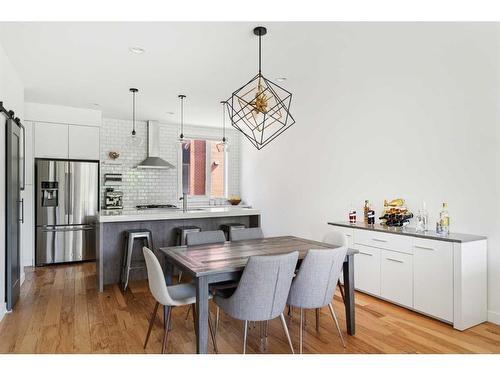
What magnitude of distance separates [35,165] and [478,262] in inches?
243

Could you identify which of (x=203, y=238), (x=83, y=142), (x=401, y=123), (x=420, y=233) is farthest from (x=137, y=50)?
(x=420, y=233)

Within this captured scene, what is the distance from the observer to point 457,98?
3311 millimetres

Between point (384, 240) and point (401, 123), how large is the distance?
1372mm

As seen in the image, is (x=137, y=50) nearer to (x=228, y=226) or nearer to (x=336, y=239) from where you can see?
(x=228, y=226)

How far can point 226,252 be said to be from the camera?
2.74m

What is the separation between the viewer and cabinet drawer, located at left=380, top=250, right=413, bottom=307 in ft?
11.0

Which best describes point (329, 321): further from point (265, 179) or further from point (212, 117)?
point (212, 117)

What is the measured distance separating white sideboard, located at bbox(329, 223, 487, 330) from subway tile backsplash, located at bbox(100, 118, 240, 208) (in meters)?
4.58

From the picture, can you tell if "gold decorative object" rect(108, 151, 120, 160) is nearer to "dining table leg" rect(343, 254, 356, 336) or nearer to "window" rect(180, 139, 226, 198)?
"window" rect(180, 139, 226, 198)

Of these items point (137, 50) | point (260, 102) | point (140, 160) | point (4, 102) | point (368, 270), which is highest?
point (137, 50)

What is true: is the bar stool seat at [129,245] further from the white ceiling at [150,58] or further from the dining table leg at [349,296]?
the dining table leg at [349,296]

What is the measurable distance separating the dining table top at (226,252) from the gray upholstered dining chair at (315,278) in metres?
0.23

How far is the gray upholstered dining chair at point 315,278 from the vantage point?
2420mm
